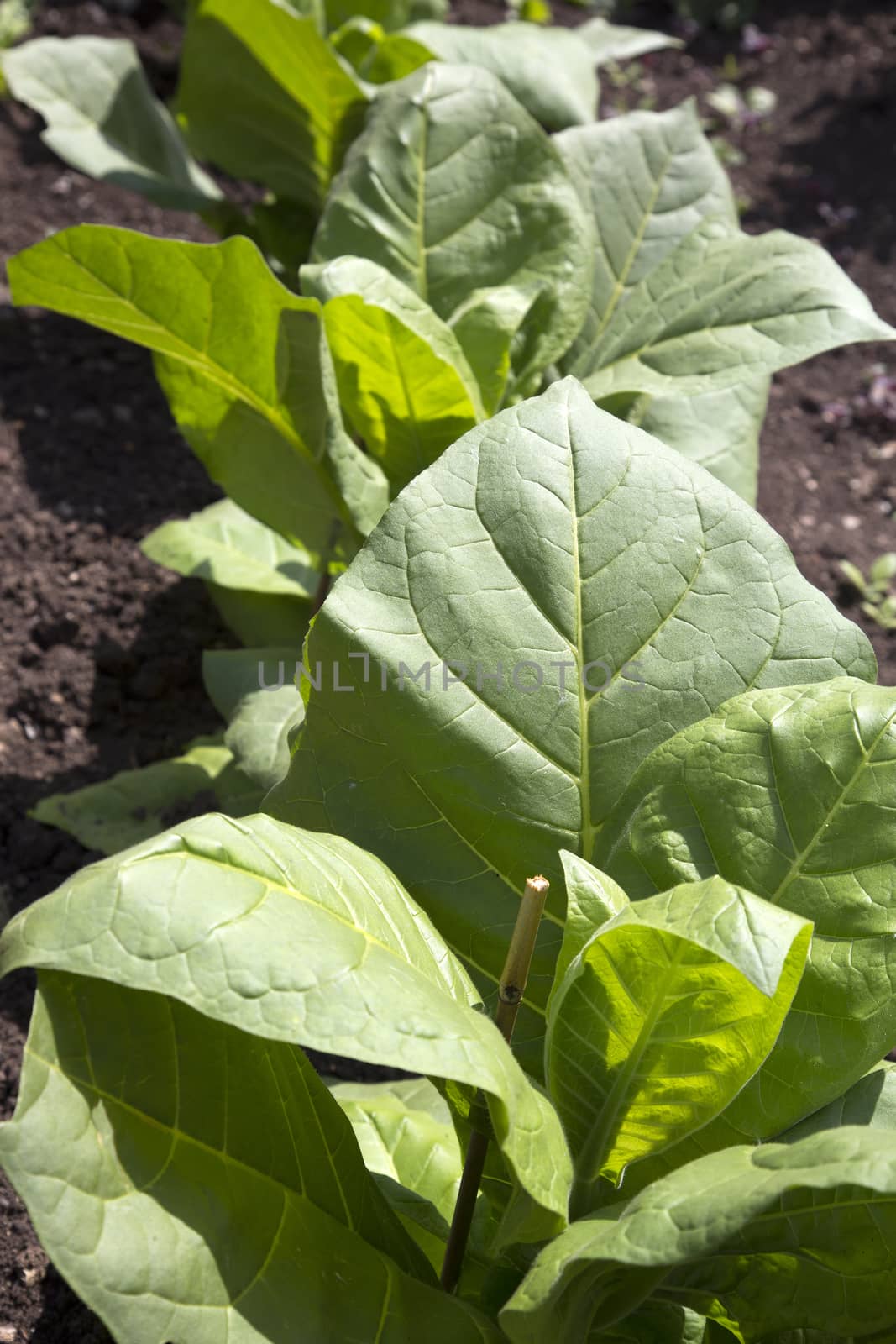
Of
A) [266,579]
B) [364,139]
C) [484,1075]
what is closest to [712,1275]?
[484,1075]

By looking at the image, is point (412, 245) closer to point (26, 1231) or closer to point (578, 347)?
point (578, 347)

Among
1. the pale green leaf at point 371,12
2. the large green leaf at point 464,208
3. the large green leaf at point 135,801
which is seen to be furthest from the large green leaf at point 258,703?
the pale green leaf at point 371,12

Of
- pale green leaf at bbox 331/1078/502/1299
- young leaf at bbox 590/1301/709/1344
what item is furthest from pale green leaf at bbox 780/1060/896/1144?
pale green leaf at bbox 331/1078/502/1299

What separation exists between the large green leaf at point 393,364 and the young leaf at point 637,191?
539mm

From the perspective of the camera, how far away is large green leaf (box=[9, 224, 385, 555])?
1847mm

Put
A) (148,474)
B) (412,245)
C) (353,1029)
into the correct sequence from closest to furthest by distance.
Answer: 1. (353,1029)
2. (412,245)
3. (148,474)

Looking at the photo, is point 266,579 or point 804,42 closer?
point 266,579

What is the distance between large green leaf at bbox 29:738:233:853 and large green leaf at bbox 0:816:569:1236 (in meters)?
1.14

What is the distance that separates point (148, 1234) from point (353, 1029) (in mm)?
286

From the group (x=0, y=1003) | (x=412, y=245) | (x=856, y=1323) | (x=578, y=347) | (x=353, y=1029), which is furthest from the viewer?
(x=578, y=347)

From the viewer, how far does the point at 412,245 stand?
7.36 ft

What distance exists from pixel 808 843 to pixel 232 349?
1.17 metres

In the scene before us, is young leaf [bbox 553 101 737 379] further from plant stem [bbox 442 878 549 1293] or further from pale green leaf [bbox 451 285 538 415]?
plant stem [bbox 442 878 549 1293]

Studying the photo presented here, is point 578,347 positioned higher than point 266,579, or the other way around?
point 578,347
